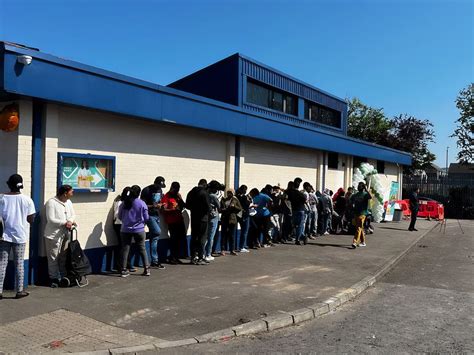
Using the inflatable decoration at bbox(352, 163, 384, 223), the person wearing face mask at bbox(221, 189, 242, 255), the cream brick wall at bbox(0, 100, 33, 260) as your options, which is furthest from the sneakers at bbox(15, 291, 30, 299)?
the inflatable decoration at bbox(352, 163, 384, 223)

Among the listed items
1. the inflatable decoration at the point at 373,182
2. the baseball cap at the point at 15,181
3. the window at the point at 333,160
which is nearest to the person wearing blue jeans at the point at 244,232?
the baseball cap at the point at 15,181

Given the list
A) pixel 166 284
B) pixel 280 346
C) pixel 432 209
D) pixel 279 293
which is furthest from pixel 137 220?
pixel 432 209

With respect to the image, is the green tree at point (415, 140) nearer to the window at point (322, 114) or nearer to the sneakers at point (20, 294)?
the window at point (322, 114)

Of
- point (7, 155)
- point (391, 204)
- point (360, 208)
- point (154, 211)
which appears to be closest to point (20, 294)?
point (7, 155)

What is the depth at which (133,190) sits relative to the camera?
7.91 m

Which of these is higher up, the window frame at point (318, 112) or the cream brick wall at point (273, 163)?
the window frame at point (318, 112)

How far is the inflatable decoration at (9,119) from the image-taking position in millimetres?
6707

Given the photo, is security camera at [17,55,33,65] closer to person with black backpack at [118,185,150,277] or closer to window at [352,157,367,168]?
person with black backpack at [118,185,150,277]

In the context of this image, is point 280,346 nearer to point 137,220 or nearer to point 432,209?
point 137,220

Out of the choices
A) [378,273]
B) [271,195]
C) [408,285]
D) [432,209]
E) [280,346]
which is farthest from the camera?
[432,209]

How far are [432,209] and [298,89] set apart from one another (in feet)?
37.2

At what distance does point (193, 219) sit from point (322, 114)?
576 inches

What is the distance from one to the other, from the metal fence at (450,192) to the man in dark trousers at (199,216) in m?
22.4

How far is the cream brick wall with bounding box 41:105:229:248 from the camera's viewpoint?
7.54 meters
